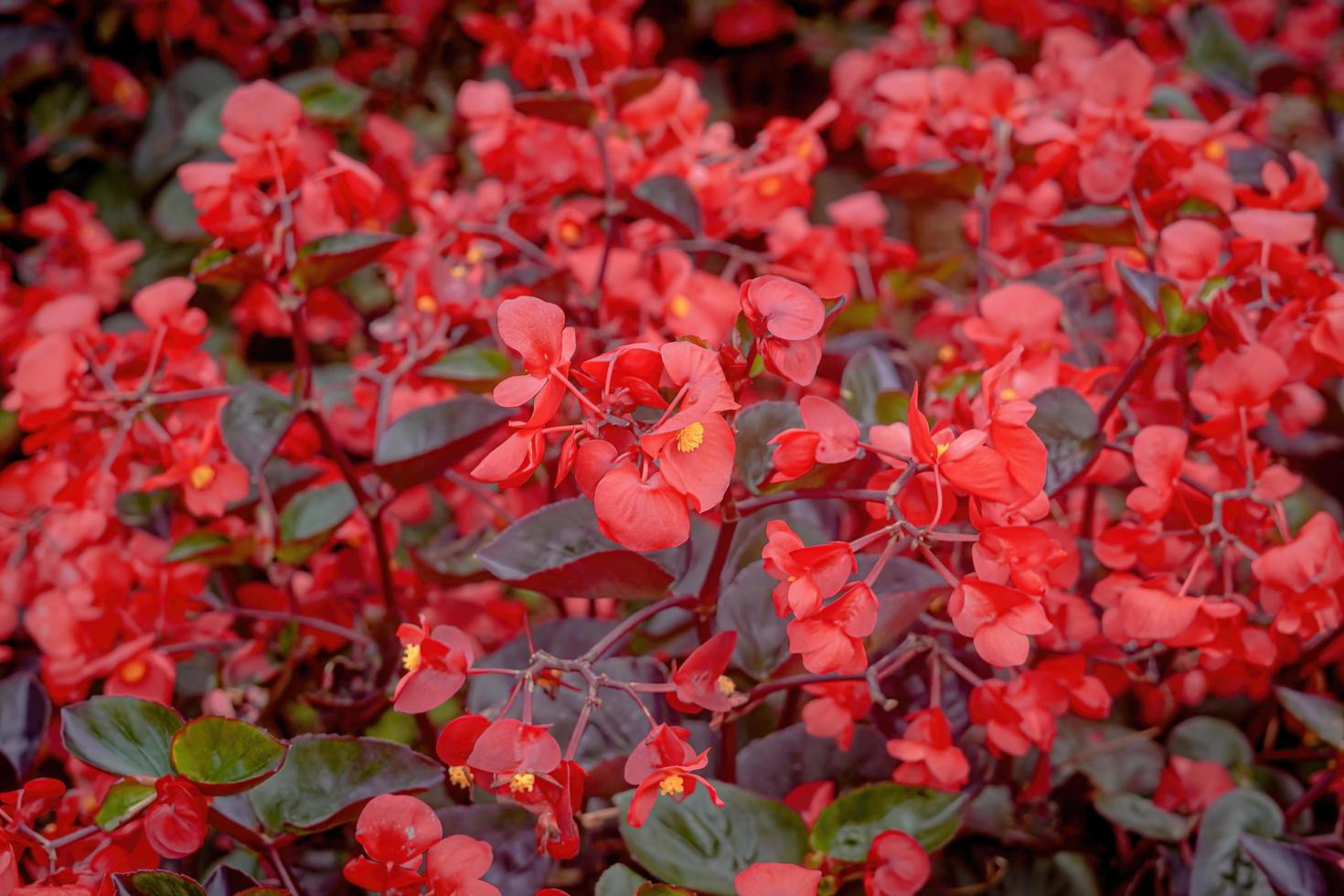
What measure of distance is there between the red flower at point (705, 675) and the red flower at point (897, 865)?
0.11 metres

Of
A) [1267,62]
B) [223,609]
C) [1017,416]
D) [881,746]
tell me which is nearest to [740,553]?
[881,746]

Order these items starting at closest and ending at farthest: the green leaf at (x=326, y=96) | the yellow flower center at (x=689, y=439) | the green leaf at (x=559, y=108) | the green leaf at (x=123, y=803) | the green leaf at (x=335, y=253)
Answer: the yellow flower center at (x=689, y=439), the green leaf at (x=123, y=803), the green leaf at (x=335, y=253), the green leaf at (x=559, y=108), the green leaf at (x=326, y=96)

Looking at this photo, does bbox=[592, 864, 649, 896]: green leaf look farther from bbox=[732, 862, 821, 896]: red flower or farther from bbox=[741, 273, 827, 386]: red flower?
bbox=[741, 273, 827, 386]: red flower

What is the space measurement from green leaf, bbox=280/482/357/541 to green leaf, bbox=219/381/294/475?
78 mm

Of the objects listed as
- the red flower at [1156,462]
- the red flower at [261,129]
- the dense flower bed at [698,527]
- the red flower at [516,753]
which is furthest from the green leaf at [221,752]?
the red flower at [1156,462]

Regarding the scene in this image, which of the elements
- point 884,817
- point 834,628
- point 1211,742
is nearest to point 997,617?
point 834,628

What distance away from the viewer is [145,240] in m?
1.30

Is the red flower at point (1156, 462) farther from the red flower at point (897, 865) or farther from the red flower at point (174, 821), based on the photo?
the red flower at point (174, 821)

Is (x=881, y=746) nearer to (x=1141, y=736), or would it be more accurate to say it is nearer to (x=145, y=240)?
(x=1141, y=736)

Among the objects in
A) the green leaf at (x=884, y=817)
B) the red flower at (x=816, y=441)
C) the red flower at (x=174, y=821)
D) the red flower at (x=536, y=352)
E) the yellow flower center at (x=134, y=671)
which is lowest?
the yellow flower center at (x=134, y=671)

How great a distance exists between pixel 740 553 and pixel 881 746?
137 millimetres

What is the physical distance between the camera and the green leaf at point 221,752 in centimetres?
49

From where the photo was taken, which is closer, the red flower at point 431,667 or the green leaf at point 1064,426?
the red flower at point 431,667

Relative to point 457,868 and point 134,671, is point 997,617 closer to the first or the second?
point 457,868
